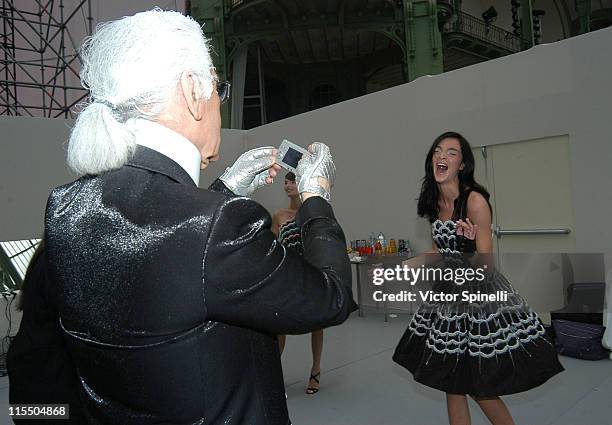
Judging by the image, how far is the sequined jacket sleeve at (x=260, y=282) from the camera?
697 mm

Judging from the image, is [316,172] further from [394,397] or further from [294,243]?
[394,397]

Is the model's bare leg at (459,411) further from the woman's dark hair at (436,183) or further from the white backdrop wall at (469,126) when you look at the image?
the white backdrop wall at (469,126)

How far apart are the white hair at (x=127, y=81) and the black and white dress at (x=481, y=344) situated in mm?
1785

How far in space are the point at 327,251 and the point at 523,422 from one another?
252cm

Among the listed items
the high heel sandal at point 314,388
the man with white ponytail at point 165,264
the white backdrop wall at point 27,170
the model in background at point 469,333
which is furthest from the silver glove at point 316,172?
the white backdrop wall at point 27,170

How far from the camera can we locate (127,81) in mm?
799

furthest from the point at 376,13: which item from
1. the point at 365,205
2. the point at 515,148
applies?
the point at 515,148

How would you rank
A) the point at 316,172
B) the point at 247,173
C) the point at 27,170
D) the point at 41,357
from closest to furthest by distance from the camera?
1. the point at 41,357
2. the point at 316,172
3. the point at 247,173
4. the point at 27,170

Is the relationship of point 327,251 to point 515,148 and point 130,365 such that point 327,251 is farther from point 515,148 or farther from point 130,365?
point 515,148

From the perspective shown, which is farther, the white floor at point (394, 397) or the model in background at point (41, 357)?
the white floor at point (394, 397)

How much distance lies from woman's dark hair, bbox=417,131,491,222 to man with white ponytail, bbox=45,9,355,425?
1764mm

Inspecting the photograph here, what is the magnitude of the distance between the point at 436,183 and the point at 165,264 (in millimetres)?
2128

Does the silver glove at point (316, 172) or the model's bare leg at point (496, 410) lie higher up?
the silver glove at point (316, 172)

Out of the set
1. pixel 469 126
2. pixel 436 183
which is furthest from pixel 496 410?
pixel 469 126
